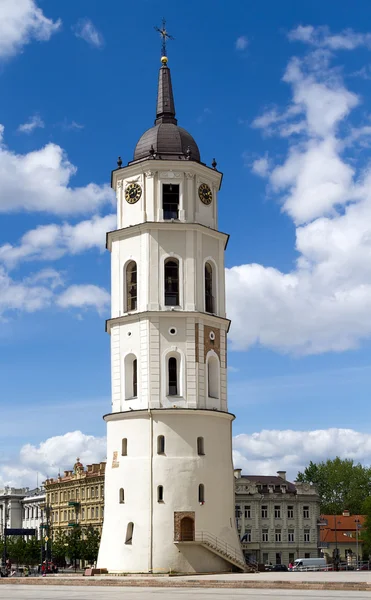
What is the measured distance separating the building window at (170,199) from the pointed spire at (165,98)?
536 cm

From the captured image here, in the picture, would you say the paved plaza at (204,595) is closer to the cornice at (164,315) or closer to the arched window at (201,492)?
the arched window at (201,492)

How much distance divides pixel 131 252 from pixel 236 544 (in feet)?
54.7

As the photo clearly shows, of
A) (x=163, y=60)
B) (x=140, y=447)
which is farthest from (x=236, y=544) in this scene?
(x=163, y=60)

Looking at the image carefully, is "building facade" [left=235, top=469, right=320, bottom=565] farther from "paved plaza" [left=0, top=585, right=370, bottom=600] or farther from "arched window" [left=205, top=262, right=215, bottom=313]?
"paved plaza" [left=0, top=585, right=370, bottom=600]

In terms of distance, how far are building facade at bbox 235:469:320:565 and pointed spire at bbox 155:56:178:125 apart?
56.9 meters

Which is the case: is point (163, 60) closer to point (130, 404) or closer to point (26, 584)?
point (130, 404)

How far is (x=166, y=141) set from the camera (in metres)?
53.4

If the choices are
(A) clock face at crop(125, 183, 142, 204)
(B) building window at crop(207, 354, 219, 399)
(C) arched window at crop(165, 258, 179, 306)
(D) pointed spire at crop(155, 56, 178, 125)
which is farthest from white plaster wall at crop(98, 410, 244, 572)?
(D) pointed spire at crop(155, 56, 178, 125)

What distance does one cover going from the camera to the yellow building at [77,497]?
102812mm

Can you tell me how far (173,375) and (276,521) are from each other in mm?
58494

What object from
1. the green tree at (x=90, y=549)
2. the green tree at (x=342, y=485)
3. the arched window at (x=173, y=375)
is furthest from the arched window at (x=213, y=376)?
the green tree at (x=342, y=485)

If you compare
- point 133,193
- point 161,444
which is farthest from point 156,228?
point 161,444

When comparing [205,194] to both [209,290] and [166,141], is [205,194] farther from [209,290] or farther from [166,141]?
[209,290]

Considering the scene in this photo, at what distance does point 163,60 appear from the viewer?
57094mm
